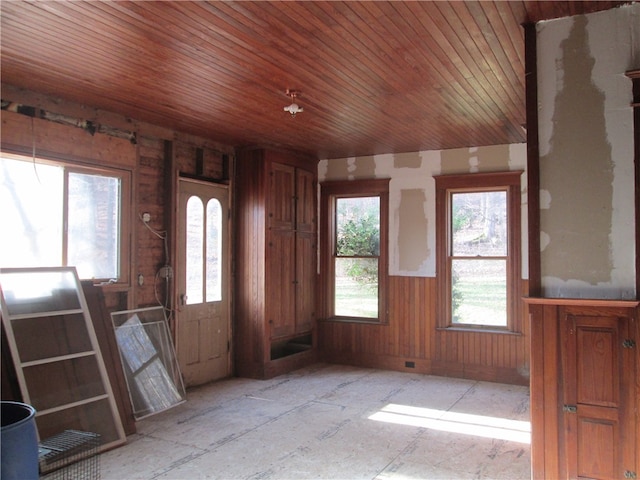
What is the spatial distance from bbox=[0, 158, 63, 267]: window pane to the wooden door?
139 centimetres

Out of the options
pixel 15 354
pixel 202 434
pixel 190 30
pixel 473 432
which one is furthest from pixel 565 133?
pixel 15 354

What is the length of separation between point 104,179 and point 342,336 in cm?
376

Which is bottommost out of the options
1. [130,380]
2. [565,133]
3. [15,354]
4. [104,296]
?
[130,380]

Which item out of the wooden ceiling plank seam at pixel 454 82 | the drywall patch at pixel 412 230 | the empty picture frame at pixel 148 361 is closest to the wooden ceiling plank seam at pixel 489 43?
the wooden ceiling plank seam at pixel 454 82

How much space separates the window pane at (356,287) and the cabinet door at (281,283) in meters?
0.82

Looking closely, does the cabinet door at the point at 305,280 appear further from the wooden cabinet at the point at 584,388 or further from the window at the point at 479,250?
the wooden cabinet at the point at 584,388

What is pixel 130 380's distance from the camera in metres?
4.69

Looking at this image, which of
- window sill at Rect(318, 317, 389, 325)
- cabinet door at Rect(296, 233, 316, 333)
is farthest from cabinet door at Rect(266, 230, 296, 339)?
window sill at Rect(318, 317, 389, 325)

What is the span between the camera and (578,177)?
2.76 meters

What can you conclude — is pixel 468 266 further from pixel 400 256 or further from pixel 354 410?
pixel 354 410

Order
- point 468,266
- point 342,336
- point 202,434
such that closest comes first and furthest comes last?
point 202,434
point 468,266
point 342,336

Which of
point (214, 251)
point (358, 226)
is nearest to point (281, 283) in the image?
point (214, 251)

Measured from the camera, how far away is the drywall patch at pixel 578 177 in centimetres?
270

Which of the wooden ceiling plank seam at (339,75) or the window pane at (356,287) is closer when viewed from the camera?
the wooden ceiling plank seam at (339,75)
